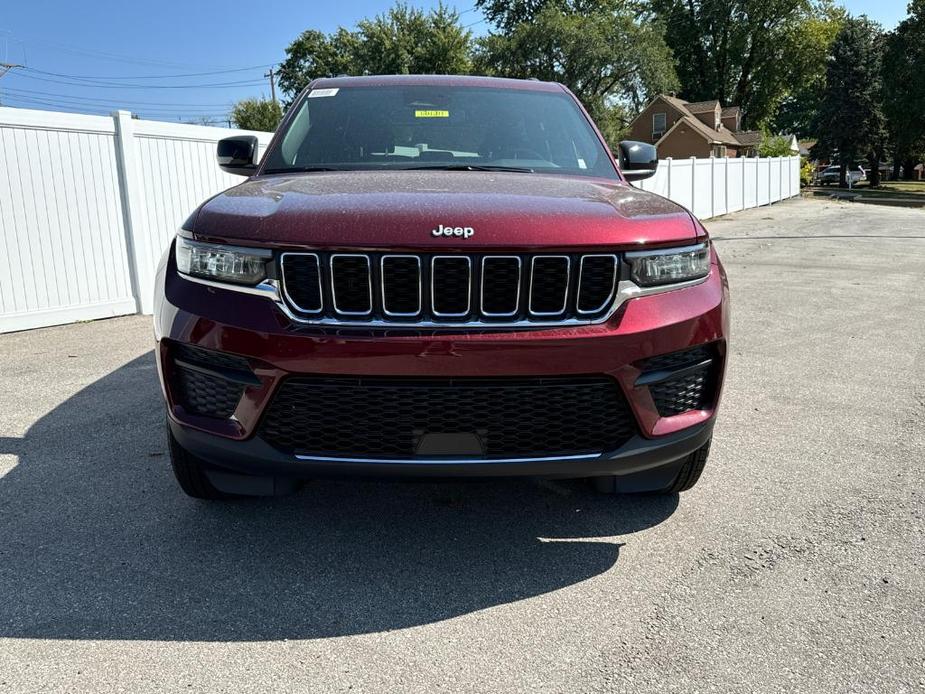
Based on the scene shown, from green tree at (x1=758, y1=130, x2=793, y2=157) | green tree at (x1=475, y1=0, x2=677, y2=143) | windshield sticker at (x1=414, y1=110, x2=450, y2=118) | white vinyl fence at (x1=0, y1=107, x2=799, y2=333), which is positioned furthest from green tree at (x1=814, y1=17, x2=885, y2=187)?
windshield sticker at (x1=414, y1=110, x2=450, y2=118)

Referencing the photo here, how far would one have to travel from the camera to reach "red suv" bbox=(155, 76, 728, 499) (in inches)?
92.3

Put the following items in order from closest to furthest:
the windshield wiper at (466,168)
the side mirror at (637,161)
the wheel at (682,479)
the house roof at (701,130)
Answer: the wheel at (682,479), the windshield wiper at (466,168), the side mirror at (637,161), the house roof at (701,130)

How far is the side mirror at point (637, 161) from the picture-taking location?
13.1 ft

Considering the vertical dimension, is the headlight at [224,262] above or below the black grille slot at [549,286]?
above

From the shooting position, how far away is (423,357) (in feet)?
7.58

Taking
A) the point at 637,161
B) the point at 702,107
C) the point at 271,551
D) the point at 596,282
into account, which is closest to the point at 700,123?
the point at 702,107

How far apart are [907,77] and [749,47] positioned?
14.6 m

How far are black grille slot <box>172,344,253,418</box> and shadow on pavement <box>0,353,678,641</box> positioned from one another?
2.04 ft

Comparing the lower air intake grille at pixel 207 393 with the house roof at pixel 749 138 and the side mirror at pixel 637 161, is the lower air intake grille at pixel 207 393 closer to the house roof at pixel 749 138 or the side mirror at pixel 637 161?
the side mirror at pixel 637 161

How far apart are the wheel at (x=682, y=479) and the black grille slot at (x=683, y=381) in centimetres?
21

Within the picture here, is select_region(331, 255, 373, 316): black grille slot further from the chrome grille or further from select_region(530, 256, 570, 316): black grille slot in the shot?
select_region(530, 256, 570, 316): black grille slot

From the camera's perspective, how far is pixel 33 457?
3.81 meters

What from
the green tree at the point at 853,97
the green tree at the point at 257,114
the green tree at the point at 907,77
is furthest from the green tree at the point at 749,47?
the green tree at the point at 257,114

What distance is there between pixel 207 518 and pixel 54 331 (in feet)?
15.6
